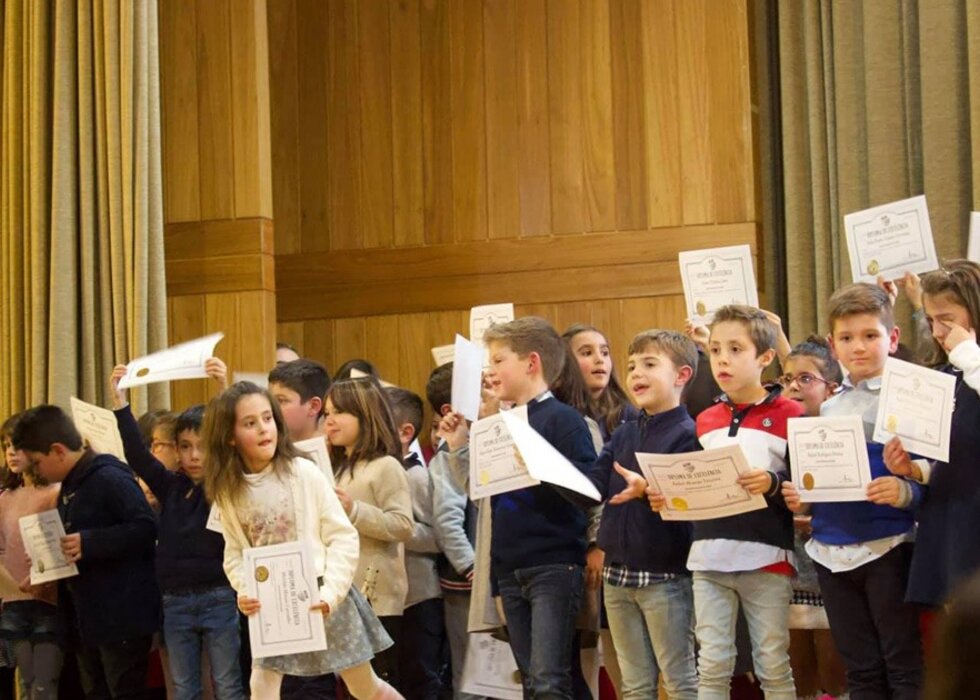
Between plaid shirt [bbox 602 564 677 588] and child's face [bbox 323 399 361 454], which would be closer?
plaid shirt [bbox 602 564 677 588]

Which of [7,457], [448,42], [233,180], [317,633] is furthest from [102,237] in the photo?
[317,633]

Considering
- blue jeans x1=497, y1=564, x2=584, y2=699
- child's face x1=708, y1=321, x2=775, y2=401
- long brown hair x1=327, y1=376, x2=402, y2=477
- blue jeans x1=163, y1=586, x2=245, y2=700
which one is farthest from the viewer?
long brown hair x1=327, y1=376, x2=402, y2=477

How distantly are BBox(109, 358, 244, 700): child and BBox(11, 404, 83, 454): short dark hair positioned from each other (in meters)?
0.53

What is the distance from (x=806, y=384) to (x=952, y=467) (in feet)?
2.95

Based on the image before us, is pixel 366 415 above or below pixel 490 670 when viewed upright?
above

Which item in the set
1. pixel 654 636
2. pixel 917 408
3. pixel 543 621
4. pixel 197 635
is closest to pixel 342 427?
pixel 197 635

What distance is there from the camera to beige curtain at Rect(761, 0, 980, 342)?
221 inches

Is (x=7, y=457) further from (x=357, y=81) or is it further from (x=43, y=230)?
(x=357, y=81)

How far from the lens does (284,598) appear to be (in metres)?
4.04

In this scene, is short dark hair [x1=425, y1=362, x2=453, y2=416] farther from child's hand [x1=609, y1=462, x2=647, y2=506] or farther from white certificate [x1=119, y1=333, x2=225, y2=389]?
child's hand [x1=609, y1=462, x2=647, y2=506]

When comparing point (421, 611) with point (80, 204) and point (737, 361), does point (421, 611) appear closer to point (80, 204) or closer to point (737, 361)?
point (737, 361)

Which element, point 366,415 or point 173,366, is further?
point 173,366

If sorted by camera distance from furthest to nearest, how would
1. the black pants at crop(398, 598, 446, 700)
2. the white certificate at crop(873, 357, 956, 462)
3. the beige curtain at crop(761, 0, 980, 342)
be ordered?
1. the beige curtain at crop(761, 0, 980, 342)
2. the black pants at crop(398, 598, 446, 700)
3. the white certificate at crop(873, 357, 956, 462)

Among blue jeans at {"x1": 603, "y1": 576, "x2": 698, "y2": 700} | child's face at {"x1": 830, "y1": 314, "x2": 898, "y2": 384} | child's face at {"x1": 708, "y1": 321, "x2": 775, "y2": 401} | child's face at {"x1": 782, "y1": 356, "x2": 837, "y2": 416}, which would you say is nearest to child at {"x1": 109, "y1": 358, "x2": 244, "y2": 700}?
blue jeans at {"x1": 603, "y1": 576, "x2": 698, "y2": 700}
